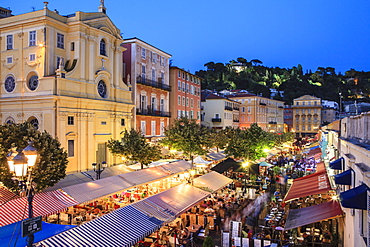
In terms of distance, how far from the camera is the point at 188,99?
51.3 meters

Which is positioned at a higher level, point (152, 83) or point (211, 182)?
point (152, 83)

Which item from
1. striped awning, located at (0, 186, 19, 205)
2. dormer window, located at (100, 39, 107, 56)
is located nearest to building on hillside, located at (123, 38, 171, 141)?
dormer window, located at (100, 39, 107, 56)

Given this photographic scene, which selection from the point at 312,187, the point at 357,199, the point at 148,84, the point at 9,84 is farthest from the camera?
the point at 148,84

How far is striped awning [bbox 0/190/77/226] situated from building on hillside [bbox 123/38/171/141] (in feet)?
64.4

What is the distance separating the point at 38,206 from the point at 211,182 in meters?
11.7

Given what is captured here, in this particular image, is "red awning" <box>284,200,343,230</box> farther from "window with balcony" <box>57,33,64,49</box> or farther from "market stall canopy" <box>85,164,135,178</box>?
"window with balcony" <box>57,33,64,49</box>

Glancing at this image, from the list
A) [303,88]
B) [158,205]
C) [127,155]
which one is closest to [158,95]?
[127,155]

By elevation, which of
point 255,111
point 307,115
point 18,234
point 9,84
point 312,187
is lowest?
point 18,234

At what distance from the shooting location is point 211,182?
22172mm

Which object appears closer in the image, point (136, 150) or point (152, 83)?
point (136, 150)

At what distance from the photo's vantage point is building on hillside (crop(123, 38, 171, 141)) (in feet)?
121

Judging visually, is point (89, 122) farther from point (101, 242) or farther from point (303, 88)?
point (303, 88)

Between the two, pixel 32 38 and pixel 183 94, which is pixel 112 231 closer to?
pixel 32 38

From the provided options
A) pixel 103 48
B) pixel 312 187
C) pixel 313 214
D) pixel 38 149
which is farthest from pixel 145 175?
pixel 103 48
